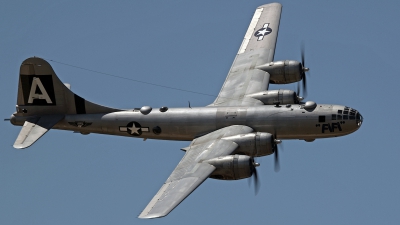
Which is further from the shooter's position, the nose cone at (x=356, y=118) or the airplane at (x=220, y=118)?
the nose cone at (x=356, y=118)

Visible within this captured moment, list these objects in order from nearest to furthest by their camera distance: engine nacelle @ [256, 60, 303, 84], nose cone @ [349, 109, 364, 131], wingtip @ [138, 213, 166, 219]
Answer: wingtip @ [138, 213, 166, 219], nose cone @ [349, 109, 364, 131], engine nacelle @ [256, 60, 303, 84]

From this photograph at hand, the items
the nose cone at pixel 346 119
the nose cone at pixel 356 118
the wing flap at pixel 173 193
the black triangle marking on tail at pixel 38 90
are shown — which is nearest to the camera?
the wing flap at pixel 173 193

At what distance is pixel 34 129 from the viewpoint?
64.8 meters

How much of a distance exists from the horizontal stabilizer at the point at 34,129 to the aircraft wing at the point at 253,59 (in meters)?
11.8

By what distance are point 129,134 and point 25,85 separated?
8.41m

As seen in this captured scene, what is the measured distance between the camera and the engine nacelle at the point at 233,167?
57.1 m

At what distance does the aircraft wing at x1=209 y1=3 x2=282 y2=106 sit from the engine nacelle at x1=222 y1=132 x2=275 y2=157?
563 cm

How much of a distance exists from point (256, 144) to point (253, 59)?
12.4 meters

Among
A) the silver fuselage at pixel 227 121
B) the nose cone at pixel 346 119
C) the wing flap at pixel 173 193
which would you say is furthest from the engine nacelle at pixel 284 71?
the wing flap at pixel 173 193

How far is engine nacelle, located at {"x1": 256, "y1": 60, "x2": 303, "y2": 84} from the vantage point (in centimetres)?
6756

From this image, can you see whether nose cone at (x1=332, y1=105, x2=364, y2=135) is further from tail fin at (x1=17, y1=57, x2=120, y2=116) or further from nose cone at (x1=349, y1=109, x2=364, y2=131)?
tail fin at (x1=17, y1=57, x2=120, y2=116)

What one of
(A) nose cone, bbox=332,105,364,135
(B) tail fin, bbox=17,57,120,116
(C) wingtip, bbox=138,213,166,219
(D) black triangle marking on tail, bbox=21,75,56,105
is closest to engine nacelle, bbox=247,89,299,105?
(A) nose cone, bbox=332,105,364,135

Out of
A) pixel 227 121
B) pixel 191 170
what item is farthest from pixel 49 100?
pixel 191 170

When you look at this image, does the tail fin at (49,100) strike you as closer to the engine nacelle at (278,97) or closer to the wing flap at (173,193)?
the engine nacelle at (278,97)
